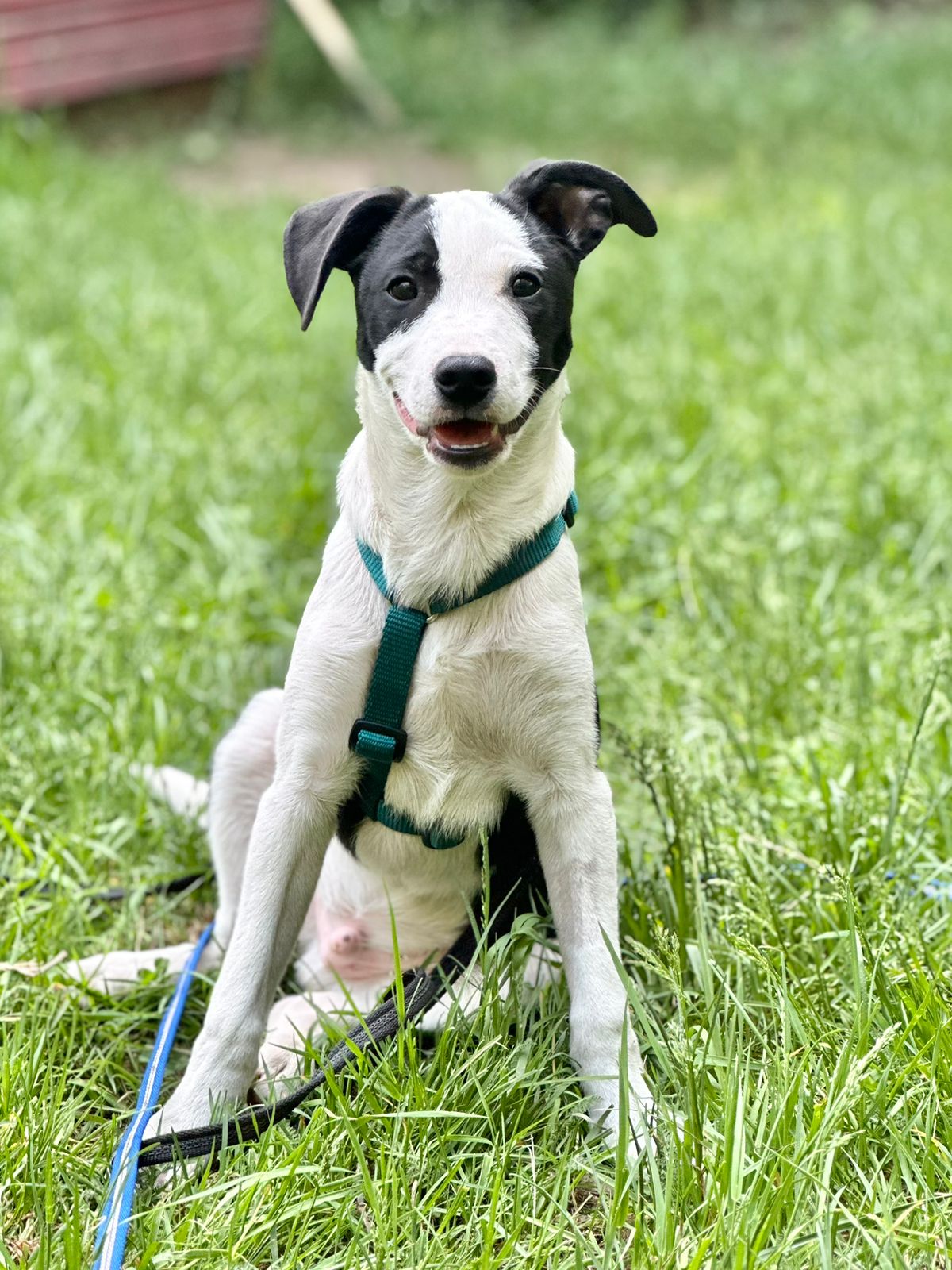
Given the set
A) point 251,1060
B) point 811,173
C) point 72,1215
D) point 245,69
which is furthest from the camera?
point 245,69

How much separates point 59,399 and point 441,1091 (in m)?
3.87

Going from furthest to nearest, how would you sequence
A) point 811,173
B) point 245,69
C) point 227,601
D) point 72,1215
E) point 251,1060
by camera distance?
point 245,69
point 811,173
point 227,601
point 251,1060
point 72,1215

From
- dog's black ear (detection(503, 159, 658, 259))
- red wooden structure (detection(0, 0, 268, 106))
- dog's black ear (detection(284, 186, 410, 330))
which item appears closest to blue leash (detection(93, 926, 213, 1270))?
dog's black ear (detection(284, 186, 410, 330))

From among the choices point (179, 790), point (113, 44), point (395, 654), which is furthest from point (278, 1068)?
point (113, 44)

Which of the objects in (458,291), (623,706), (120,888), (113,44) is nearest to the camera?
(458,291)

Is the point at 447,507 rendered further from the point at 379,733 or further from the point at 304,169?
the point at 304,169

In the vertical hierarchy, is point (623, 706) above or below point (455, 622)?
below

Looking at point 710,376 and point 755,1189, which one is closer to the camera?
point 755,1189

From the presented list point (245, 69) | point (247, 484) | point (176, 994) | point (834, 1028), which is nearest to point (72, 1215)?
point (176, 994)

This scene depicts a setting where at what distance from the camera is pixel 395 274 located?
6.96 ft

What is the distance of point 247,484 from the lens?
4.76 m

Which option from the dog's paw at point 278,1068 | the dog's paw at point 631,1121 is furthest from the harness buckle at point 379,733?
the dog's paw at point 631,1121

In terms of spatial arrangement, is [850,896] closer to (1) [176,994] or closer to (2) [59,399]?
(1) [176,994]

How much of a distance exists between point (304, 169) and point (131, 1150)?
11413 millimetres
